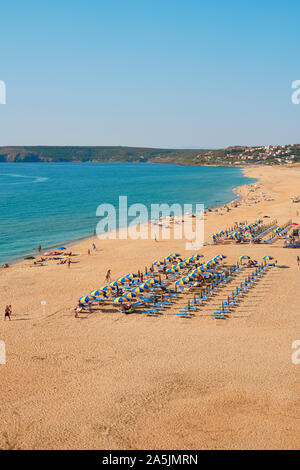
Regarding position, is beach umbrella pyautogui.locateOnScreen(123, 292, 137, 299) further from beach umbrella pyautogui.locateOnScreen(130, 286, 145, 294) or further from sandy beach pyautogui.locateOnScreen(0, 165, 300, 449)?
sandy beach pyautogui.locateOnScreen(0, 165, 300, 449)

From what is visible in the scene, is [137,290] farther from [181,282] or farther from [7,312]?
[7,312]

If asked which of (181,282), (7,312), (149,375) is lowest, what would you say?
(149,375)

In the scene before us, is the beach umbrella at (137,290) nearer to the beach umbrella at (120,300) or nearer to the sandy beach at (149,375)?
the beach umbrella at (120,300)

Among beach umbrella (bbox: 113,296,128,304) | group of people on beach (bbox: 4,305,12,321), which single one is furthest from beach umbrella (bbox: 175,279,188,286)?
group of people on beach (bbox: 4,305,12,321)

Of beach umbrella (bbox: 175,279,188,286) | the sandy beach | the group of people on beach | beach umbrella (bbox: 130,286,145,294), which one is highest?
beach umbrella (bbox: 175,279,188,286)

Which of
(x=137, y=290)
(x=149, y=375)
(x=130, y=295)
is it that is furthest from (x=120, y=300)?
(x=149, y=375)

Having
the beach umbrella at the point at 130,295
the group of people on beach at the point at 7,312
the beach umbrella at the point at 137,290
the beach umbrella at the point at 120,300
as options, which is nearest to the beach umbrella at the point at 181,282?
the beach umbrella at the point at 137,290
